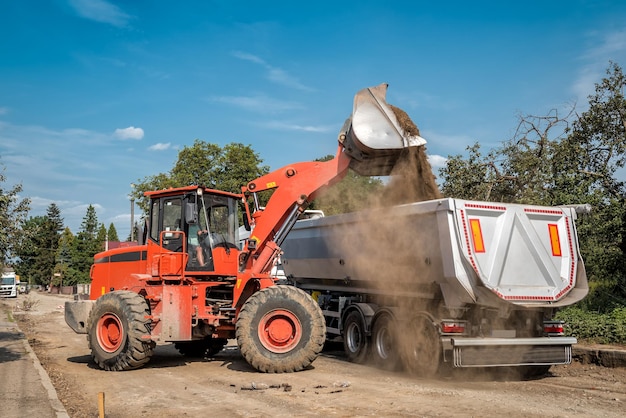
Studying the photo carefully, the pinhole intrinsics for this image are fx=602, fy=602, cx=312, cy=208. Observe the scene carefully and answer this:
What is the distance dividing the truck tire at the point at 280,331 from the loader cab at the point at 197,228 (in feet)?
4.45

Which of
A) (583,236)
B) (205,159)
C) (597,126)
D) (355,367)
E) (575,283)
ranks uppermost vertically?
(205,159)

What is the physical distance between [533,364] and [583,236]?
621cm

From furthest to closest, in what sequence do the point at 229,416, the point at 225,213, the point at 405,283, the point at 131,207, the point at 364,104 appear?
the point at 131,207, the point at 225,213, the point at 405,283, the point at 364,104, the point at 229,416

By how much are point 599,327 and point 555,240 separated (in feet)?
11.6

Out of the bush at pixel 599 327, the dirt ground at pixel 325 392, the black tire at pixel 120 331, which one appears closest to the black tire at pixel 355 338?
the dirt ground at pixel 325 392

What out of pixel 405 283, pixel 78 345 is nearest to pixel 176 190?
pixel 405 283

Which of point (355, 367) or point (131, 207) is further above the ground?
point (131, 207)

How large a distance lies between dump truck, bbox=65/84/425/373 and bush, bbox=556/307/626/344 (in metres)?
5.99

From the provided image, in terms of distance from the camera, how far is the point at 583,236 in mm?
14781

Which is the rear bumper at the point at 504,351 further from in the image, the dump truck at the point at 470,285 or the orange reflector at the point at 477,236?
the orange reflector at the point at 477,236

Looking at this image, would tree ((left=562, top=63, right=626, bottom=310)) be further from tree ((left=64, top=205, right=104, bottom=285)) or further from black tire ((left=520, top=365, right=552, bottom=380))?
tree ((left=64, top=205, right=104, bottom=285))

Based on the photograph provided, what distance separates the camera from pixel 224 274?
11367 millimetres

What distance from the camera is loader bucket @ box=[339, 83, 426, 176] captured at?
10203 mm

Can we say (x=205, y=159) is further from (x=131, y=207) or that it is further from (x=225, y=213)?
(x=225, y=213)
